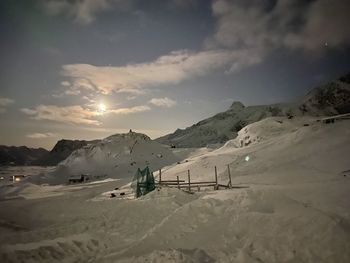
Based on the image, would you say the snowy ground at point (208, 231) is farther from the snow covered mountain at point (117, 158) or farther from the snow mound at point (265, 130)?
the snow covered mountain at point (117, 158)

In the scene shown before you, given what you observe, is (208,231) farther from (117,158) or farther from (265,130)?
(117,158)

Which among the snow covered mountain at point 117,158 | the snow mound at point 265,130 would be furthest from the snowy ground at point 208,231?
the snow covered mountain at point 117,158

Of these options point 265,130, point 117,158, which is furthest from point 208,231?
point 117,158

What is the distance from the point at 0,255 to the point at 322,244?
12.7 metres

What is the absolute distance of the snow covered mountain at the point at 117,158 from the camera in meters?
64.8

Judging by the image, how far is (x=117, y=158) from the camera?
69750mm

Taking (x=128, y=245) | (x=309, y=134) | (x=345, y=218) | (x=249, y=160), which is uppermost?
(x=309, y=134)

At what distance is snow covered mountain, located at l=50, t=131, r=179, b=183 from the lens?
213 ft

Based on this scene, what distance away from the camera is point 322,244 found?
34.7 feet

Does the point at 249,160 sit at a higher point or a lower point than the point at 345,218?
higher

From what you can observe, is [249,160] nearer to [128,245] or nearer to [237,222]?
[237,222]

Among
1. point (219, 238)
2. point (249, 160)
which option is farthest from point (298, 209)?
point (249, 160)

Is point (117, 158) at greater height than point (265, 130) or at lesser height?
lesser

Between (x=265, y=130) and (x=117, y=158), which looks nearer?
(x=265, y=130)
